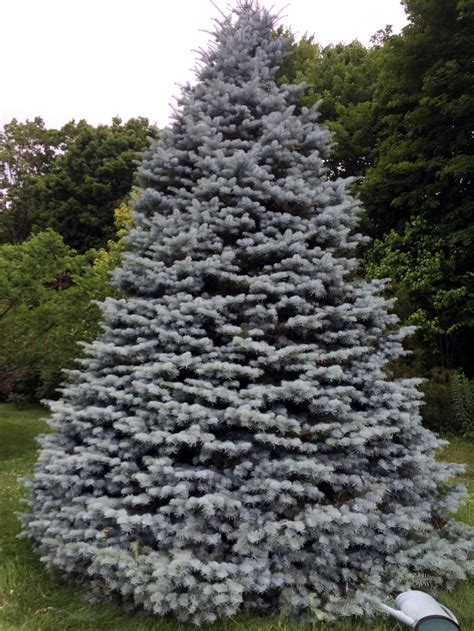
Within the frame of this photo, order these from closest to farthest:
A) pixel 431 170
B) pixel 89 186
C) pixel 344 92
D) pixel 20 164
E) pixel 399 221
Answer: pixel 431 170 < pixel 399 221 < pixel 344 92 < pixel 89 186 < pixel 20 164

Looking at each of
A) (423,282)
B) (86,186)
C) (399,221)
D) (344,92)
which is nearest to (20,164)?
(86,186)

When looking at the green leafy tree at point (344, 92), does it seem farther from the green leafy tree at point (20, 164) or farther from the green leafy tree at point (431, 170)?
the green leafy tree at point (20, 164)

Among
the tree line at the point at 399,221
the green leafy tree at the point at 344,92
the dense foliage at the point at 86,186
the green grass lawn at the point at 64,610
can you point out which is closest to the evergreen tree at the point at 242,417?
the green grass lawn at the point at 64,610

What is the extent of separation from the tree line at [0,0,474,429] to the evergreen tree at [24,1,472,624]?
2.20m

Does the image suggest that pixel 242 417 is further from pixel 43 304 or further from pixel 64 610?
pixel 43 304

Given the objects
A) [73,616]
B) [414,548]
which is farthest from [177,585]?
[414,548]

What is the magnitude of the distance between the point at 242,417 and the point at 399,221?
39.7 ft

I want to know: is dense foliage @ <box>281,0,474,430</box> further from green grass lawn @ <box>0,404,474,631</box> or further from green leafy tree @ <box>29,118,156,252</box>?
green leafy tree @ <box>29,118,156,252</box>

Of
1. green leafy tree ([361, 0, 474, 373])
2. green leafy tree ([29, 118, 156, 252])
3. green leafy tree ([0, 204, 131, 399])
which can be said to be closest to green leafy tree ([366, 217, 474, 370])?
green leafy tree ([361, 0, 474, 373])

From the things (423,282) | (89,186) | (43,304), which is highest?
(89,186)

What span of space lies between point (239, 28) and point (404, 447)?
365 cm

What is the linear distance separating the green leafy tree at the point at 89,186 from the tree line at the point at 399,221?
10520mm

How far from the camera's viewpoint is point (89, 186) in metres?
25.0

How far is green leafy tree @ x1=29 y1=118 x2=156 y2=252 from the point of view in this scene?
24.8m
